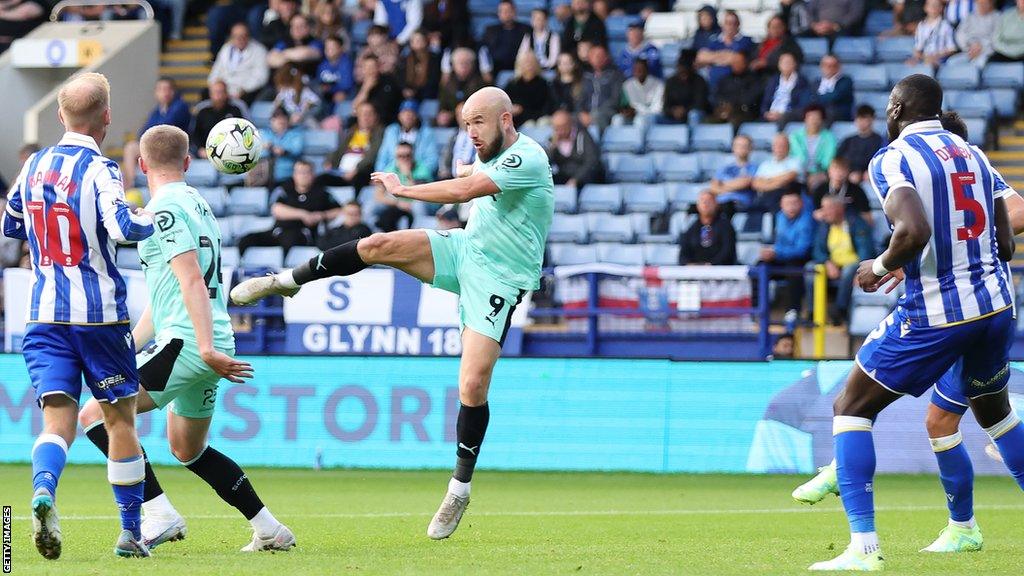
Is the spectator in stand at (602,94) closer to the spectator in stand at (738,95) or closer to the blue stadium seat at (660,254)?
the spectator in stand at (738,95)

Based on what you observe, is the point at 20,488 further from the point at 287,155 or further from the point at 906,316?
the point at 287,155

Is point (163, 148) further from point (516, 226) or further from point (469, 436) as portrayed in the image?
point (469, 436)

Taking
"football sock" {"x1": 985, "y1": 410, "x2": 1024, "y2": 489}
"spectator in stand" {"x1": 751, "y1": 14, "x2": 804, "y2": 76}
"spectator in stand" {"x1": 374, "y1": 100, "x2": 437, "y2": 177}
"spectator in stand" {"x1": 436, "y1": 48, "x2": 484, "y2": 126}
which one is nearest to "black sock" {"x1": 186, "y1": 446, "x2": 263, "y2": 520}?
"football sock" {"x1": 985, "y1": 410, "x2": 1024, "y2": 489}

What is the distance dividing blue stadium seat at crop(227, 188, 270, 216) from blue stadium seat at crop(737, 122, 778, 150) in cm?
623

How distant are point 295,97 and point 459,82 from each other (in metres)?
2.53

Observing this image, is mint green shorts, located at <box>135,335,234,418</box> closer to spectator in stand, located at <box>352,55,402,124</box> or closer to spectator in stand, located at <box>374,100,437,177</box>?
spectator in stand, located at <box>374,100,437,177</box>

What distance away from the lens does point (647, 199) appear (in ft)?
61.6

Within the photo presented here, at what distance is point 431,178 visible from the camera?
19203 millimetres

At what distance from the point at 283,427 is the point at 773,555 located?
804cm

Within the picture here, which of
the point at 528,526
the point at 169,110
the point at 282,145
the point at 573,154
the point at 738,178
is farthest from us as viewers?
the point at 169,110

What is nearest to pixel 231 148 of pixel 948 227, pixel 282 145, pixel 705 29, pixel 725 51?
pixel 948 227

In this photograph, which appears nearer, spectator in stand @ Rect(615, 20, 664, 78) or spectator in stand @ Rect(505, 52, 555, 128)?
spectator in stand @ Rect(505, 52, 555, 128)

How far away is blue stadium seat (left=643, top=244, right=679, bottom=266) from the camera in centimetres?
1764

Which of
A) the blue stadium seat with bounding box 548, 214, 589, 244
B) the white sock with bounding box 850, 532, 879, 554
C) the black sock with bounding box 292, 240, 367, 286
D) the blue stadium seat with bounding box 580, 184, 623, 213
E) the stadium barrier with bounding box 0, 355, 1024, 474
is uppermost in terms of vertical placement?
the black sock with bounding box 292, 240, 367, 286
